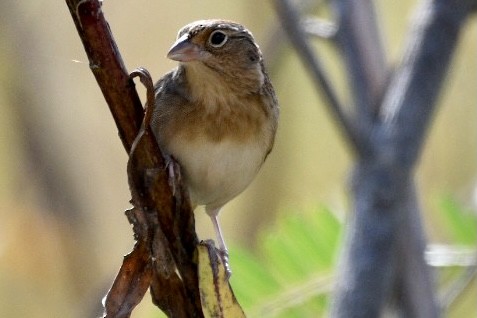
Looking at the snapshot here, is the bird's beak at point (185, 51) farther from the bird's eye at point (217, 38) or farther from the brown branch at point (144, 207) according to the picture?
the brown branch at point (144, 207)

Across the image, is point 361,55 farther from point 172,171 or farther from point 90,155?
point 90,155

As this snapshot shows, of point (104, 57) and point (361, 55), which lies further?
point (361, 55)

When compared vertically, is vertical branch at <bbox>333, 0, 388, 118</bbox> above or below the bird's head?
below

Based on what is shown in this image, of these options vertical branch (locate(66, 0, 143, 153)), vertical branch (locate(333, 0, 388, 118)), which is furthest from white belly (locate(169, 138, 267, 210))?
vertical branch (locate(66, 0, 143, 153))

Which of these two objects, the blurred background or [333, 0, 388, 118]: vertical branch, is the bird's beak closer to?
[333, 0, 388, 118]: vertical branch

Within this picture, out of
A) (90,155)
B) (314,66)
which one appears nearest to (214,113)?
(314,66)

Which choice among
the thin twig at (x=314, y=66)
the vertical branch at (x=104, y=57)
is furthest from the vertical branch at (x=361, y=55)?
the vertical branch at (x=104, y=57)
